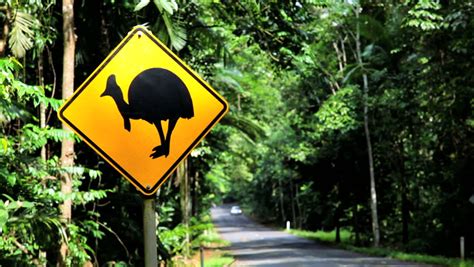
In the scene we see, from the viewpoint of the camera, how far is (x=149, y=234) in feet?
9.76

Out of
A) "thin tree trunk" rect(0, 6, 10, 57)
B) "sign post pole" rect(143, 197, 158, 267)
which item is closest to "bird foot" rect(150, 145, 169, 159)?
"sign post pole" rect(143, 197, 158, 267)

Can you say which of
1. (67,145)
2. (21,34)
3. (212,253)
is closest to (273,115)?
(212,253)

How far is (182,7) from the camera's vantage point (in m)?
9.25

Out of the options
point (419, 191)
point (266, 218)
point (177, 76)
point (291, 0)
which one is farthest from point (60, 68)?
point (266, 218)

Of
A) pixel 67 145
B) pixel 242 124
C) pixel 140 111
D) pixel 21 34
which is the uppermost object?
pixel 242 124

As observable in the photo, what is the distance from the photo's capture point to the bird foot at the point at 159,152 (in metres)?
3.00

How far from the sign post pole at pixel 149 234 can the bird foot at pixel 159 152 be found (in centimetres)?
22

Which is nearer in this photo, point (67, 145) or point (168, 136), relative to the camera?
point (168, 136)

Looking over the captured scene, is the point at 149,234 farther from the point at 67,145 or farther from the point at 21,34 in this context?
the point at 21,34

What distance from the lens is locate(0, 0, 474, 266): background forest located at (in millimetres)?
6617

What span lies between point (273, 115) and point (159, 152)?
29.3 meters

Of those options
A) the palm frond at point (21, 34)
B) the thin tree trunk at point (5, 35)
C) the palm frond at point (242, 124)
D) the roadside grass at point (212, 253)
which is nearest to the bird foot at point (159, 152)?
the palm frond at point (21, 34)

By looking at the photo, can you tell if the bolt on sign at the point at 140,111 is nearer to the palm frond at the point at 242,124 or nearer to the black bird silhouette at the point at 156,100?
the black bird silhouette at the point at 156,100

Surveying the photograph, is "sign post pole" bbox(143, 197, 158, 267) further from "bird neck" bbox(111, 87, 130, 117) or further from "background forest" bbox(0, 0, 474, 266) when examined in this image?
"background forest" bbox(0, 0, 474, 266)
